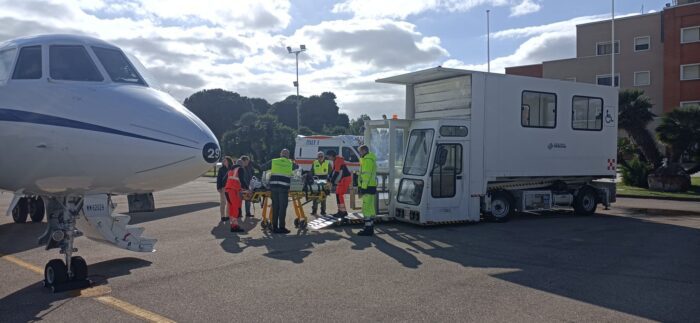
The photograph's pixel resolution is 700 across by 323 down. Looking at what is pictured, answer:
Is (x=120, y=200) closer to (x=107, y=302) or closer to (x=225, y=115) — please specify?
(x=107, y=302)

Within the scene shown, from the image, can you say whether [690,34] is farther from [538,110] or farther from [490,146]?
[490,146]

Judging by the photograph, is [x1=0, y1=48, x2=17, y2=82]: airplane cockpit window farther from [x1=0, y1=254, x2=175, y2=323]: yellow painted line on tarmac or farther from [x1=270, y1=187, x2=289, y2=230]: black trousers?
[x1=270, y1=187, x2=289, y2=230]: black trousers

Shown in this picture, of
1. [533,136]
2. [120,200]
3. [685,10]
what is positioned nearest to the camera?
[533,136]

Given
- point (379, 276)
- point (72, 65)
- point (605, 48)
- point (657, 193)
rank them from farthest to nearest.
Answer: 1. point (605, 48)
2. point (657, 193)
3. point (379, 276)
4. point (72, 65)

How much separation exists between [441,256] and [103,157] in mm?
5471

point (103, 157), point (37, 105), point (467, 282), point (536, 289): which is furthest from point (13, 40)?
point (536, 289)

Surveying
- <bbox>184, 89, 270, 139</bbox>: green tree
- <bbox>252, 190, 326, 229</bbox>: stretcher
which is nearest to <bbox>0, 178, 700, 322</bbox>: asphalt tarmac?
<bbox>252, 190, 326, 229</bbox>: stretcher

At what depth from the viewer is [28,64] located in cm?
648

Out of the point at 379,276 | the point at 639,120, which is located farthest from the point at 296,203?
the point at 639,120

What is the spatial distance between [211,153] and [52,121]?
5.57 feet

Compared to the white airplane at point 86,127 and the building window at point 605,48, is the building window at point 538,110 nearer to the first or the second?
the white airplane at point 86,127

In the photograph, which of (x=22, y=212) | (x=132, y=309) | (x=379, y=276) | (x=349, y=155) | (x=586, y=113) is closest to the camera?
(x=132, y=309)

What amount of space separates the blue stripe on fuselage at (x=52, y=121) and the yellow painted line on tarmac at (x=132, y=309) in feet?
5.96

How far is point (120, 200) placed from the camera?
786 inches
